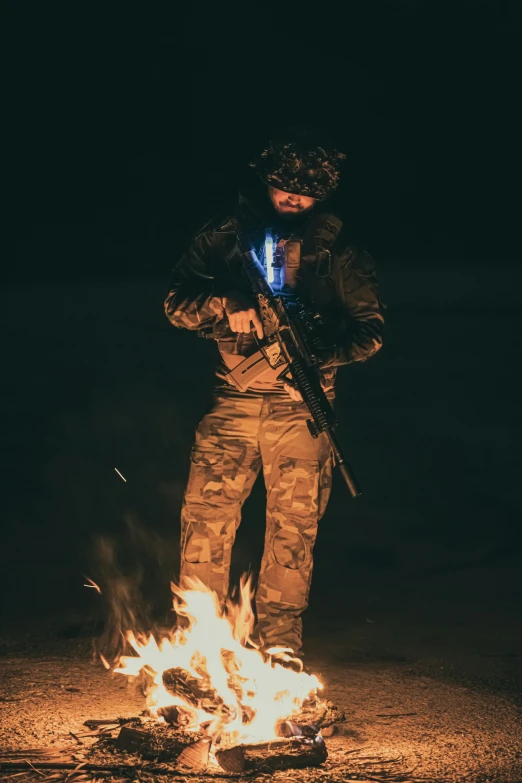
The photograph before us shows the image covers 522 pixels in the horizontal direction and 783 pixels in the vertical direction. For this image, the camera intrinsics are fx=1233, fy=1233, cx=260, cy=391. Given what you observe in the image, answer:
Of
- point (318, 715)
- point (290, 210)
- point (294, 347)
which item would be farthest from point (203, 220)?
point (318, 715)

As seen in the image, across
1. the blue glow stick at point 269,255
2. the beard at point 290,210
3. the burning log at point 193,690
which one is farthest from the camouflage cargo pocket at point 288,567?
the beard at point 290,210

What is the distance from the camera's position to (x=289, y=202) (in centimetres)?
457

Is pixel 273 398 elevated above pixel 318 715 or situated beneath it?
elevated above

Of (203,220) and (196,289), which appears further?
(203,220)

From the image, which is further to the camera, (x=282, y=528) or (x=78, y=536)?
(x=78, y=536)

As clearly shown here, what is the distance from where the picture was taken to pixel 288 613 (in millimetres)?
4652

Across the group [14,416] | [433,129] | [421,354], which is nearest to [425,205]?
[433,129]

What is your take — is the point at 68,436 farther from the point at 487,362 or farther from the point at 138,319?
the point at 138,319

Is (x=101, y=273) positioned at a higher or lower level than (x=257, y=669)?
lower

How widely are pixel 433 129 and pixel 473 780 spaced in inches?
990

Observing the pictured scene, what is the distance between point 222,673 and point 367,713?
60cm

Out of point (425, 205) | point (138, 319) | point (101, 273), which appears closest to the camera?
point (138, 319)

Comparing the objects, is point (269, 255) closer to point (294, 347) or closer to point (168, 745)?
point (294, 347)

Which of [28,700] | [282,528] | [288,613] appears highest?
[282,528]
